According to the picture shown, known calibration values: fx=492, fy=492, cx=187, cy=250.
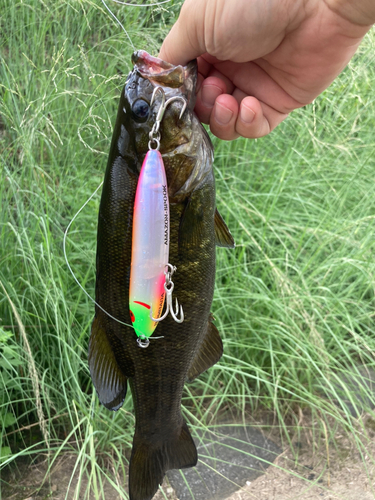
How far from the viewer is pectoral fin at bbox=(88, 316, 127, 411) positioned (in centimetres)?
142

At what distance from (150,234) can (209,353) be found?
579 millimetres

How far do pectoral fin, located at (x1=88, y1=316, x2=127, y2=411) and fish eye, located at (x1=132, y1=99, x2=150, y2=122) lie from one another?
23.4 inches

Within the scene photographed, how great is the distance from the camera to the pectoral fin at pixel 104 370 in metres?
1.42

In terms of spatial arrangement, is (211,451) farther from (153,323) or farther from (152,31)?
(152,31)

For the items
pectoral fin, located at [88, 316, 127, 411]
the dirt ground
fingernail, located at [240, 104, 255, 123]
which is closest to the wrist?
fingernail, located at [240, 104, 255, 123]

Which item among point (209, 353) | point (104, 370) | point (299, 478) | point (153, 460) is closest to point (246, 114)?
point (209, 353)

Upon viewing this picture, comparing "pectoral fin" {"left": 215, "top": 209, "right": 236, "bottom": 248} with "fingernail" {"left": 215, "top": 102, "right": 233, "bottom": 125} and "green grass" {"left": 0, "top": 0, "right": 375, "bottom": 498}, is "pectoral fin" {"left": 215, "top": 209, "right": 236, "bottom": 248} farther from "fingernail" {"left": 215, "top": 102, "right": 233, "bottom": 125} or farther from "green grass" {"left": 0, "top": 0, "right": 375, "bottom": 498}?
"green grass" {"left": 0, "top": 0, "right": 375, "bottom": 498}

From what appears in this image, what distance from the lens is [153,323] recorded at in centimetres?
134

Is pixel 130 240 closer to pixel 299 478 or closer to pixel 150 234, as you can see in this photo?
pixel 150 234

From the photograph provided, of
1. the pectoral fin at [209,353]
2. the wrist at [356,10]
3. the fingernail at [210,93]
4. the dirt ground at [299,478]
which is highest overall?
the wrist at [356,10]

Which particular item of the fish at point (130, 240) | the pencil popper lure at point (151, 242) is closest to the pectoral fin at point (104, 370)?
the fish at point (130, 240)

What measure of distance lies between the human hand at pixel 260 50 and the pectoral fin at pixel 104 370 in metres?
0.86

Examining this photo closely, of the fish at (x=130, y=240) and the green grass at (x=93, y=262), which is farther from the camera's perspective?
the green grass at (x=93, y=262)

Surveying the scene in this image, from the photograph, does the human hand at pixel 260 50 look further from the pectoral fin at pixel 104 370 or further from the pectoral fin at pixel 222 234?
the pectoral fin at pixel 104 370
